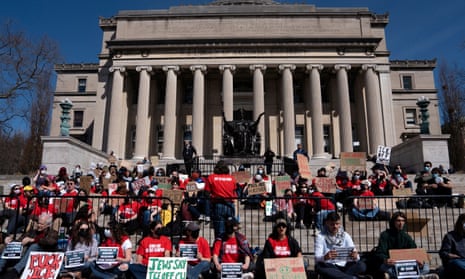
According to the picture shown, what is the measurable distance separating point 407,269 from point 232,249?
10.2 feet

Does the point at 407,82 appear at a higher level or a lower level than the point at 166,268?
higher

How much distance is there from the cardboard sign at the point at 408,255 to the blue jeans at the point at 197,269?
338cm

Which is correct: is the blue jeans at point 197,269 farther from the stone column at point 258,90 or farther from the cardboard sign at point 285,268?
the stone column at point 258,90

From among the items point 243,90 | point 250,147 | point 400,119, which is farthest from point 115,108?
point 400,119

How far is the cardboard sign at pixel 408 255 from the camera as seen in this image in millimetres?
5867

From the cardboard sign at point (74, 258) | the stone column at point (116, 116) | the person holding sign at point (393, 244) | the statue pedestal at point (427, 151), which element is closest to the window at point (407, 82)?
the statue pedestal at point (427, 151)

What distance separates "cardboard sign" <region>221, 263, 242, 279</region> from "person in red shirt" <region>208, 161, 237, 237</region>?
182cm

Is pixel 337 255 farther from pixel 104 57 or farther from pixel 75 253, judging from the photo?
pixel 104 57

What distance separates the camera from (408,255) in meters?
5.87

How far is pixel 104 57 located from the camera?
37.6 metres

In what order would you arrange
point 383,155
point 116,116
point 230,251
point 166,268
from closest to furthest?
point 166,268 < point 230,251 < point 383,155 < point 116,116

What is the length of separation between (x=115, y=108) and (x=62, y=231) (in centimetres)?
2656

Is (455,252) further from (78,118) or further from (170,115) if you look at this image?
(78,118)

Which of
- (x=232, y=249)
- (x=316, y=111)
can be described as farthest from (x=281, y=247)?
(x=316, y=111)
